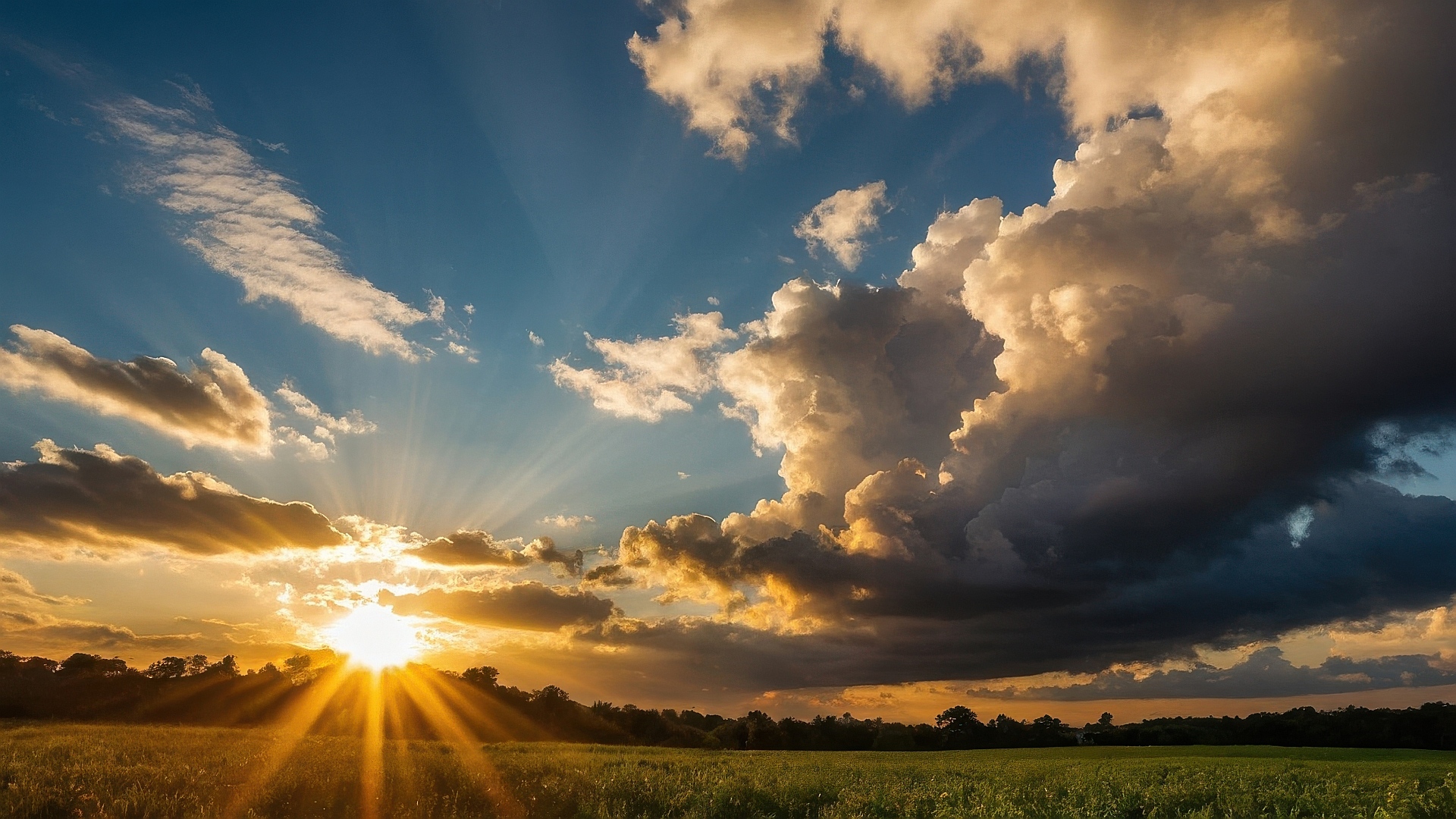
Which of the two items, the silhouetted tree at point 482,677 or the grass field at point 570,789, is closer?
the grass field at point 570,789

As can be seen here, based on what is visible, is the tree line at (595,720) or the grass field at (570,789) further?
the tree line at (595,720)

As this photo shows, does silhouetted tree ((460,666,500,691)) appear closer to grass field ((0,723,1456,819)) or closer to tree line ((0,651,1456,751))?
tree line ((0,651,1456,751))

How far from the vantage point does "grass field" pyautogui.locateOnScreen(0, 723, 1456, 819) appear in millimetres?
20547

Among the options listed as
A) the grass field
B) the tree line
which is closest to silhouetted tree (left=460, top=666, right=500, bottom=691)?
the tree line

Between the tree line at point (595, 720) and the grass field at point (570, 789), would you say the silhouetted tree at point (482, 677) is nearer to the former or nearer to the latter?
the tree line at point (595, 720)

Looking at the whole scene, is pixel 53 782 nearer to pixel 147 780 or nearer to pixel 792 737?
pixel 147 780

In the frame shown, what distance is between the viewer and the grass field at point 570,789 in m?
20.5

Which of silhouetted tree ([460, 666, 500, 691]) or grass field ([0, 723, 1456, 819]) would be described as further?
silhouetted tree ([460, 666, 500, 691])

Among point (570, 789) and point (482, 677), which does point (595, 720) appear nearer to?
point (482, 677)

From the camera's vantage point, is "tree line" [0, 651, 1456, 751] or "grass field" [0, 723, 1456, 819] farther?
"tree line" [0, 651, 1456, 751]

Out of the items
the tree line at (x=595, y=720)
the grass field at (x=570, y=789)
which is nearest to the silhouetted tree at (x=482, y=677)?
the tree line at (x=595, y=720)

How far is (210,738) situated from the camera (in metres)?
42.2

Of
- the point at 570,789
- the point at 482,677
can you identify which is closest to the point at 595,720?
the point at 482,677

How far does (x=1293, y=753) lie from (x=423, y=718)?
100m
